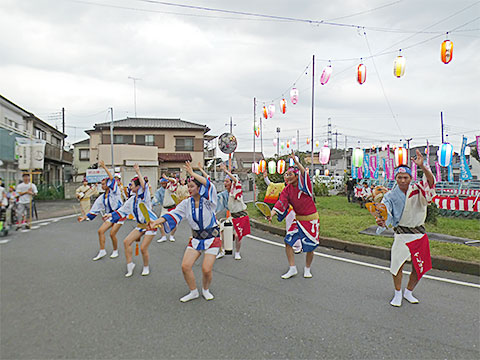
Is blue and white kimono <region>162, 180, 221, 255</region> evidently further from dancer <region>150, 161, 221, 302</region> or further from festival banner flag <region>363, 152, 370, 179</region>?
festival banner flag <region>363, 152, 370, 179</region>

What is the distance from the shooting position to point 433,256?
5.82m

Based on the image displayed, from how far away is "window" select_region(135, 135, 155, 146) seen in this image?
3344cm

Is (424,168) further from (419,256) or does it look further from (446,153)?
(446,153)

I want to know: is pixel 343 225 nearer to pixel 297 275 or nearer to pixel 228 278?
pixel 297 275

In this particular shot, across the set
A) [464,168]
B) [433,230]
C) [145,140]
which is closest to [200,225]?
[433,230]

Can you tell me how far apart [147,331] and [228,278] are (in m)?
1.99

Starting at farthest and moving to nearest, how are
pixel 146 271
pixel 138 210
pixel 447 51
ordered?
pixel 447 51
pixel 138 210
pixel 146 271

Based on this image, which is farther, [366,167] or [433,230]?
[366,167]

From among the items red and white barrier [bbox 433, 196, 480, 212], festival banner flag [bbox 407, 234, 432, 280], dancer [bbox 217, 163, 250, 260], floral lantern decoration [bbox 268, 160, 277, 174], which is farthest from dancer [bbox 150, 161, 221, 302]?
floral lantern decoration [bbox 268, 160, 277, 174]

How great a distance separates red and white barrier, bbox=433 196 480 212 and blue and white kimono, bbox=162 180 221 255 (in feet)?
34.4

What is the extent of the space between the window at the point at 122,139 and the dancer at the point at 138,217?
28.4 metres

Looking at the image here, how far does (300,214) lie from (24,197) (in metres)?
5.99

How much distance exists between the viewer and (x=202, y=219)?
4414mm

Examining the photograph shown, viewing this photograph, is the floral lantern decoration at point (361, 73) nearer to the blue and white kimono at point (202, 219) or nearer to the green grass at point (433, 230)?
the green grass at point (433, 230)
